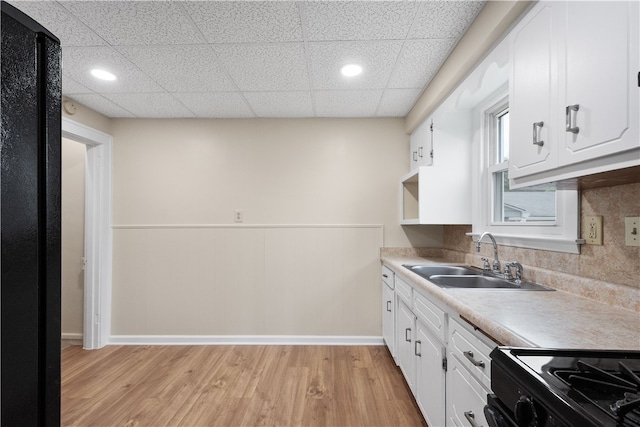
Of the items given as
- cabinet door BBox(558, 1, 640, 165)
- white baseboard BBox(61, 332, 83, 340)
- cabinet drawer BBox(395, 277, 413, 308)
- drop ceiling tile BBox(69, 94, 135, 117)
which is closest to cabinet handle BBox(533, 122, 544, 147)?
cabinet door BBox(558, 1, 640, 165)

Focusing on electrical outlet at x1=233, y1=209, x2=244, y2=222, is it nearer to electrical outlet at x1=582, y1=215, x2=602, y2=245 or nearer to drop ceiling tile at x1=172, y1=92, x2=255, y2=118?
drop ceiling tile at x1=172, y1=92, x2=255, y2=118

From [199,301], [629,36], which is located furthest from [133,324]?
[629,36]

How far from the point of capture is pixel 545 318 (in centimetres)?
111

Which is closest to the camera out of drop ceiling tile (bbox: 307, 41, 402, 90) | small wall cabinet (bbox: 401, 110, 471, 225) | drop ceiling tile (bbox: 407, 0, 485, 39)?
drop ceiling tile (bbox: 407, 0, 485, 39)

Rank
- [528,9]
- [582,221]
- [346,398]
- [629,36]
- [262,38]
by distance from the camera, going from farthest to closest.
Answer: [346,398] → [262,38] → [582,221] → [528,9] → [629,36]

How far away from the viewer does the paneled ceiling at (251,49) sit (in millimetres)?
1625

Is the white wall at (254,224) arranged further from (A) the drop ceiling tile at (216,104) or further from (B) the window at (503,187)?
(B) the window at (503,187)

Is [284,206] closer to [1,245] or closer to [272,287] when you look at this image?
[272,287]

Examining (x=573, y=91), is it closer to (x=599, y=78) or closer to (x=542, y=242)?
(x=599, y=78)

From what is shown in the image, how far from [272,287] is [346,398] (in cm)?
132

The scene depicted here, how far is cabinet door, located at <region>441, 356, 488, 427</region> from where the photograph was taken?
1.17 meters

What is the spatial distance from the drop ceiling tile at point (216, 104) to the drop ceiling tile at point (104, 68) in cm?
27

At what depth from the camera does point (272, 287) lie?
3.22m

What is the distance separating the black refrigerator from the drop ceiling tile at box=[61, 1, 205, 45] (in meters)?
1.23
